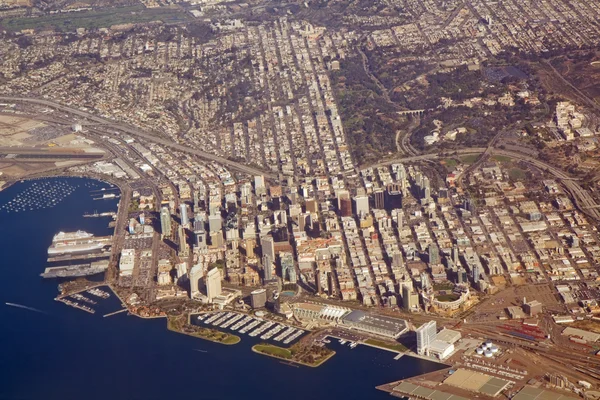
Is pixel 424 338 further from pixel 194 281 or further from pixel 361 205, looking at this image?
pixel 361 205

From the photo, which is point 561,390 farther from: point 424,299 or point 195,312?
point 195,312

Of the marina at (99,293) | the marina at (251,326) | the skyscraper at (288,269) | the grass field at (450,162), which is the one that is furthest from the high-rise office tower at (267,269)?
the grass field at (450,162)

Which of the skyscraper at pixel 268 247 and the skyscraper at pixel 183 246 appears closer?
the skyscraper at pixel 268 247

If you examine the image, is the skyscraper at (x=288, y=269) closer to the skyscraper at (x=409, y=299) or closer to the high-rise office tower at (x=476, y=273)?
the skyscraper at (x=409, y=299)

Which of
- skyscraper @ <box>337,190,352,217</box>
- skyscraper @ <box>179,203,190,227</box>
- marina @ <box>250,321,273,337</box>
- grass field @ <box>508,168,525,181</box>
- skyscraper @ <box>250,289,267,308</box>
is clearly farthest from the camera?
grass field @ <box>508,168,525,181</box>

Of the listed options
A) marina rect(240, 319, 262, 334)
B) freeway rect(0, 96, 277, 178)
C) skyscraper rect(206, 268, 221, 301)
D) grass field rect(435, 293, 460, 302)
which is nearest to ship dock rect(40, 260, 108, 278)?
skyscraper rect(206, 268, 221, 301)

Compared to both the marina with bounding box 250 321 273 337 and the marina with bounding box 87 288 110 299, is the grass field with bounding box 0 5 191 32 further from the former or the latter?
the marina with bounding box 250 321 273 337
